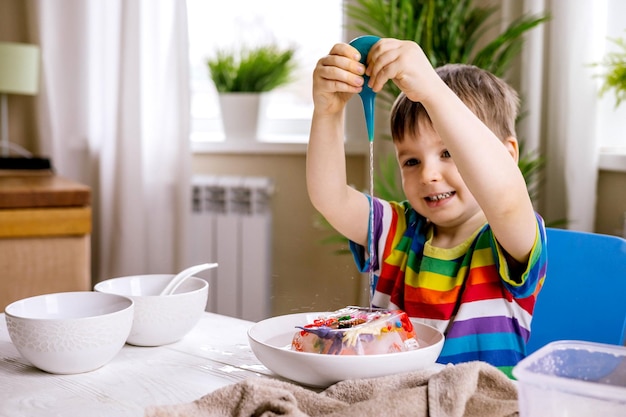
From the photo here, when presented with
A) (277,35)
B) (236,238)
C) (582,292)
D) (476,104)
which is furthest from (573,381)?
(277,35)

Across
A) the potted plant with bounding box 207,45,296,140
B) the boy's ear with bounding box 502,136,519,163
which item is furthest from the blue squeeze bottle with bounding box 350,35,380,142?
the potted plant with bounding box 207,45,296,140

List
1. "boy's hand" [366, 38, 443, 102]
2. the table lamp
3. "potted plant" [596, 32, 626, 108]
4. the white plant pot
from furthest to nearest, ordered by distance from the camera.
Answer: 1. the white plant pot
2. the table lamp
3. "potted plant" [596, 32, 626, 108]
4. "boy's hand" [366, 38, 443, 102]

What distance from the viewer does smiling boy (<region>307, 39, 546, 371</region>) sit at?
1.00 m

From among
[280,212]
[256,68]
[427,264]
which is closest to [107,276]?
[280,212]

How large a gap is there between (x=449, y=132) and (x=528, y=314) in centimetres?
32

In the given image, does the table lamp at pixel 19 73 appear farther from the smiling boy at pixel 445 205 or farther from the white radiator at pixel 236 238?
the smiling boy at pixel 445 205

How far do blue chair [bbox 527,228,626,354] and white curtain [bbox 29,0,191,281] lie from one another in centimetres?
192

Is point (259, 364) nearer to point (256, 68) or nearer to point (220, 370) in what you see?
point (220, 370)

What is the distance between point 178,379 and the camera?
834 millimetres

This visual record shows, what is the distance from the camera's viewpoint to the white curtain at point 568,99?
2.07 m

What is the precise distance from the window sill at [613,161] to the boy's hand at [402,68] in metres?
1.24

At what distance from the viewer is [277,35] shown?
317 cm

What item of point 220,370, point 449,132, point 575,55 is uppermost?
point 575,55

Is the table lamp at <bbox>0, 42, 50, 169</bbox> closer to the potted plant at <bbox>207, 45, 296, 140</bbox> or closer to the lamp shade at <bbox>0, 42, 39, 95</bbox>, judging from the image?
the lamp shade at <bbox>0, 42, 39, 95</bbox>
